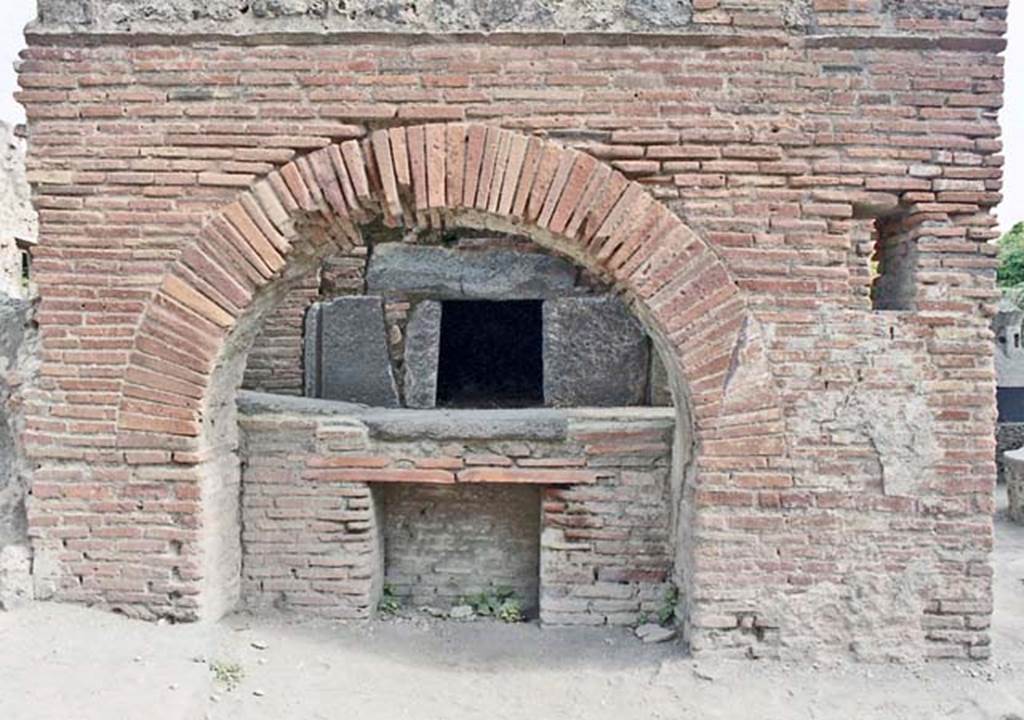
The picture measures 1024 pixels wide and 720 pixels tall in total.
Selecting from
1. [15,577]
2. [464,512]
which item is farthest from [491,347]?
[15,577]

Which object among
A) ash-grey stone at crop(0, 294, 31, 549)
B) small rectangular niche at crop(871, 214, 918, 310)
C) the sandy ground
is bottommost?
the sandy ground

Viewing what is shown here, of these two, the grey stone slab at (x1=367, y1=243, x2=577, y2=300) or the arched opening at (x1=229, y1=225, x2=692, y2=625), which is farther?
the grey stone slab at (x1=367, y1=243, x2=577, y2=300)

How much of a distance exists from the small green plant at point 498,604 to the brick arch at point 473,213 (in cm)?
181

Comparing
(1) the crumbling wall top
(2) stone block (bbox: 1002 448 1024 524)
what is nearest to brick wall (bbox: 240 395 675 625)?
(1) the crumbling wall top

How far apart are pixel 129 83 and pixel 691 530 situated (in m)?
3.57

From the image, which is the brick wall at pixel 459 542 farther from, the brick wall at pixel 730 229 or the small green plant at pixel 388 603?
the brick wall at pixel 730 229

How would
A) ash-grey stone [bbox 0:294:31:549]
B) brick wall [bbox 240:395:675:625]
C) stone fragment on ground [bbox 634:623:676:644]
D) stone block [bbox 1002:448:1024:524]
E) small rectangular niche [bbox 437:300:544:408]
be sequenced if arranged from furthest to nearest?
stone block [bbox 1002:448:1024:524] < small rectangular niche [bbox 437:300:544:408] < brick wall [bbox 240:395:675:625] < stone fragment on ground [bbox 634:623:676:644] < ash-grey stone [bbox 0:294:31:549]

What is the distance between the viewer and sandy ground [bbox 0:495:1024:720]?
129 inches

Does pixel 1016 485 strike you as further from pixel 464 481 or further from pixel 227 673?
pixel 227 673

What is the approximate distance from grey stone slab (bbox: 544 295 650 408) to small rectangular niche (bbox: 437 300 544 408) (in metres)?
1.58

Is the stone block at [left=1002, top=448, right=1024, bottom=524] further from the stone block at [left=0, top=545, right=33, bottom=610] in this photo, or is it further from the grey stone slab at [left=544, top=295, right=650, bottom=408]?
the stone block at [left=0, top=545, right=33, bottom=610]

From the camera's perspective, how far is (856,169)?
3645 mm

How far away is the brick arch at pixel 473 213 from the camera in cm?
364

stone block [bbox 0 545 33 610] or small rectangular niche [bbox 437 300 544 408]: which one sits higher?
small rectangular niche [bbox 437 300 544 408]
